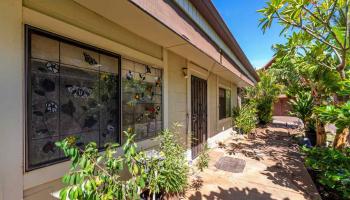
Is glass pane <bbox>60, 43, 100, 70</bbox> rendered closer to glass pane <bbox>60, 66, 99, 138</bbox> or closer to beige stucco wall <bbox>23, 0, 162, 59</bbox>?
glass pane <bbox>60, 66, 99, 138</bbox>

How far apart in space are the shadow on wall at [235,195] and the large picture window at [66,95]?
6.03 feet

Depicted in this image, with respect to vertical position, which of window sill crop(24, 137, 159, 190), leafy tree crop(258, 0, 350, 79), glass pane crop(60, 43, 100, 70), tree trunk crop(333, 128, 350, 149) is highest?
leafy tree crop(258, 0, 350, 79)

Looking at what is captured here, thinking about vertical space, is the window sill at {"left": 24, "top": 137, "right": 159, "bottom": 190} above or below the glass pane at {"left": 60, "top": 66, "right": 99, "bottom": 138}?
below

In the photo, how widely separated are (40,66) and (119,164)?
1257 mm

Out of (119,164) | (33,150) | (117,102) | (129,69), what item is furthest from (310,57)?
(33,150)

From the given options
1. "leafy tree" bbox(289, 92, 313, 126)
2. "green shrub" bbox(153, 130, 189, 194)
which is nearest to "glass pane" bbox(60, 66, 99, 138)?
"green shrub" bbox(153, 130, 189, 194)

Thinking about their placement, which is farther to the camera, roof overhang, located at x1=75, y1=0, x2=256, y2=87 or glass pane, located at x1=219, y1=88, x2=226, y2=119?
glass pane, located at x1=219, y1=88, x2=226, y2=119

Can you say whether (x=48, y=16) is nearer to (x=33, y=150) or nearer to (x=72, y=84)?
(x=72, y=84)

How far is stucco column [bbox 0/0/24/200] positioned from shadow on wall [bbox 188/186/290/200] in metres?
2.56

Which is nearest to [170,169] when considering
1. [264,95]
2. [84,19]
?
[84,19]

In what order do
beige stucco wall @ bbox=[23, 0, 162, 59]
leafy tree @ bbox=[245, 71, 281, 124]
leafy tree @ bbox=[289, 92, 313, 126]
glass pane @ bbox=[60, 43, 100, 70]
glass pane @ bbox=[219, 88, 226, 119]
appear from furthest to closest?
leafy tree @ bbox=[245, 71, 281, 124]
glass pane @ bbox=[219, 88, 226, 119]
leafy tree @ bbox=[289, 92, 313, 126]
glass pane @ bbox=[60, 43, 100, 70]
beige stucco wall @ bbox=[23, 0, 162, 59]

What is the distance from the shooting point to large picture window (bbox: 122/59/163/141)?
9.57 feet

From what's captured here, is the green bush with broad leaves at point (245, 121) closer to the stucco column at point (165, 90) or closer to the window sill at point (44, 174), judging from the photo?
the stucco column at point (165, 90)

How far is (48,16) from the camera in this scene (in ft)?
6.01
